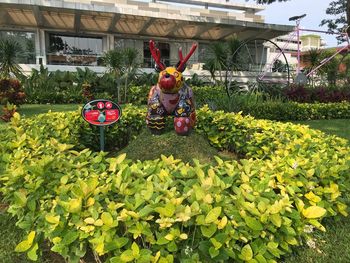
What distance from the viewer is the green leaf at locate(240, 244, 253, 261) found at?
199 centimetres

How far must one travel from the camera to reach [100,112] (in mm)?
4059

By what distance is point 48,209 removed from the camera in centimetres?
224

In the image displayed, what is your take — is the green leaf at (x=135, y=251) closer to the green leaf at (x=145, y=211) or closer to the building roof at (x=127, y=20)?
the green leaf at (x=145, y=211)

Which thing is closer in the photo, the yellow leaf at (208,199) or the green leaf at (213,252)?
the green leaf at (213,252)

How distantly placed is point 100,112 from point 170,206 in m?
2.40

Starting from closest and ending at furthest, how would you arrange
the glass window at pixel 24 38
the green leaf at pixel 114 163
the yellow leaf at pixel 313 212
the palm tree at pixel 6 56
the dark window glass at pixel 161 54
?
the yellow leaf at pixel 313 212 → the green leaf at pixel 114 163 → the palm tree at pixel 6 56 → the glass window at pixel 24 38 → the dark window glass at pixel 161 54

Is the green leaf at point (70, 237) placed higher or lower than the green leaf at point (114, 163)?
→ lower

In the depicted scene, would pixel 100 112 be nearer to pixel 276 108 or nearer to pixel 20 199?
pixel 20 199

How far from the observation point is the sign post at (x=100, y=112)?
13.1 ft

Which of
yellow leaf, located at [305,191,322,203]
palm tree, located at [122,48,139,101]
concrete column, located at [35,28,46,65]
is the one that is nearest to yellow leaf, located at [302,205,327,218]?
yellow leaf, located at [305,191,322,203]

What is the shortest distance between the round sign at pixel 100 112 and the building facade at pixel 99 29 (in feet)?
50.3

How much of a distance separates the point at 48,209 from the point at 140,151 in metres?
2.18

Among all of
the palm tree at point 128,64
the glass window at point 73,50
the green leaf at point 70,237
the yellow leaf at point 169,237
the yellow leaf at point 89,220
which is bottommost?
the green leaf at point 70,237

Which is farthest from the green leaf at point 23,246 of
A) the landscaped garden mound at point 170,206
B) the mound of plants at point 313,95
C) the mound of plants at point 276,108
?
the mound of plants at point 313,95
